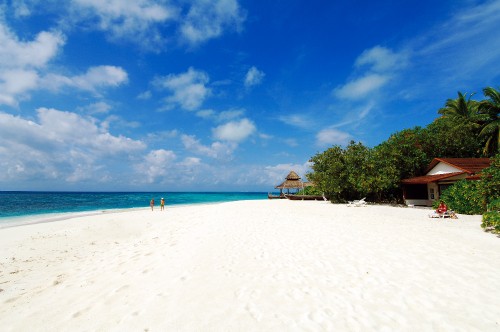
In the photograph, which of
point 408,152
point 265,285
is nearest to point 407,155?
point 408,152

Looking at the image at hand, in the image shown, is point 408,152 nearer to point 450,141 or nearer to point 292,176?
point 450,141

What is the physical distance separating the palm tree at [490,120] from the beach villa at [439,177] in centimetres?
690

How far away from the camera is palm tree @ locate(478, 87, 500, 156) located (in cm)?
2550

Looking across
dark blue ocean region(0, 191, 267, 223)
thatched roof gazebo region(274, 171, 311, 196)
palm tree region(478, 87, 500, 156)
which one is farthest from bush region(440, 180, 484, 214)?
dark blue ocean region(0, 191, 267, 223)

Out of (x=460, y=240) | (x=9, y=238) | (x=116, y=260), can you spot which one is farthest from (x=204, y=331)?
(x=9, y=238)

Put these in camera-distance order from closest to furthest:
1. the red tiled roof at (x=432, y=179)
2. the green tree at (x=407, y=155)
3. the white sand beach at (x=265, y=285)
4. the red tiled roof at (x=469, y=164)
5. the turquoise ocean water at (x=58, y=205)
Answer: the white sand beach at (x=265, y=285) < the red tiled roof at (x=469, y=164) < the red tiled roof at (x=432, y=179) < the turquoise ocean water at (x=58, y=205) < the green tree at (x=407, y=155)

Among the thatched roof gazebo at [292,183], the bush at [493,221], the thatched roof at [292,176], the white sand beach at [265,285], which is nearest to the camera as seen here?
the white sand beach at [265,285]

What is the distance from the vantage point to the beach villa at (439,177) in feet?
61.5

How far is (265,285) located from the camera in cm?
488

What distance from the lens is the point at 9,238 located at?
40.7 feet

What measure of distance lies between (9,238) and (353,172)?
2748cm

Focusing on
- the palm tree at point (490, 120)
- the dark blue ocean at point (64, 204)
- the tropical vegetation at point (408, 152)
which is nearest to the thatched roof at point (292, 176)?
the tropical vegetation at point (408, 152)

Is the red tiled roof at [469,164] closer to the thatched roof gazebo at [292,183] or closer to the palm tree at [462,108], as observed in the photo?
the palm tree at [462,108]

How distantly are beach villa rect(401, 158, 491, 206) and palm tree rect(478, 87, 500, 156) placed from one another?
22.6ft
